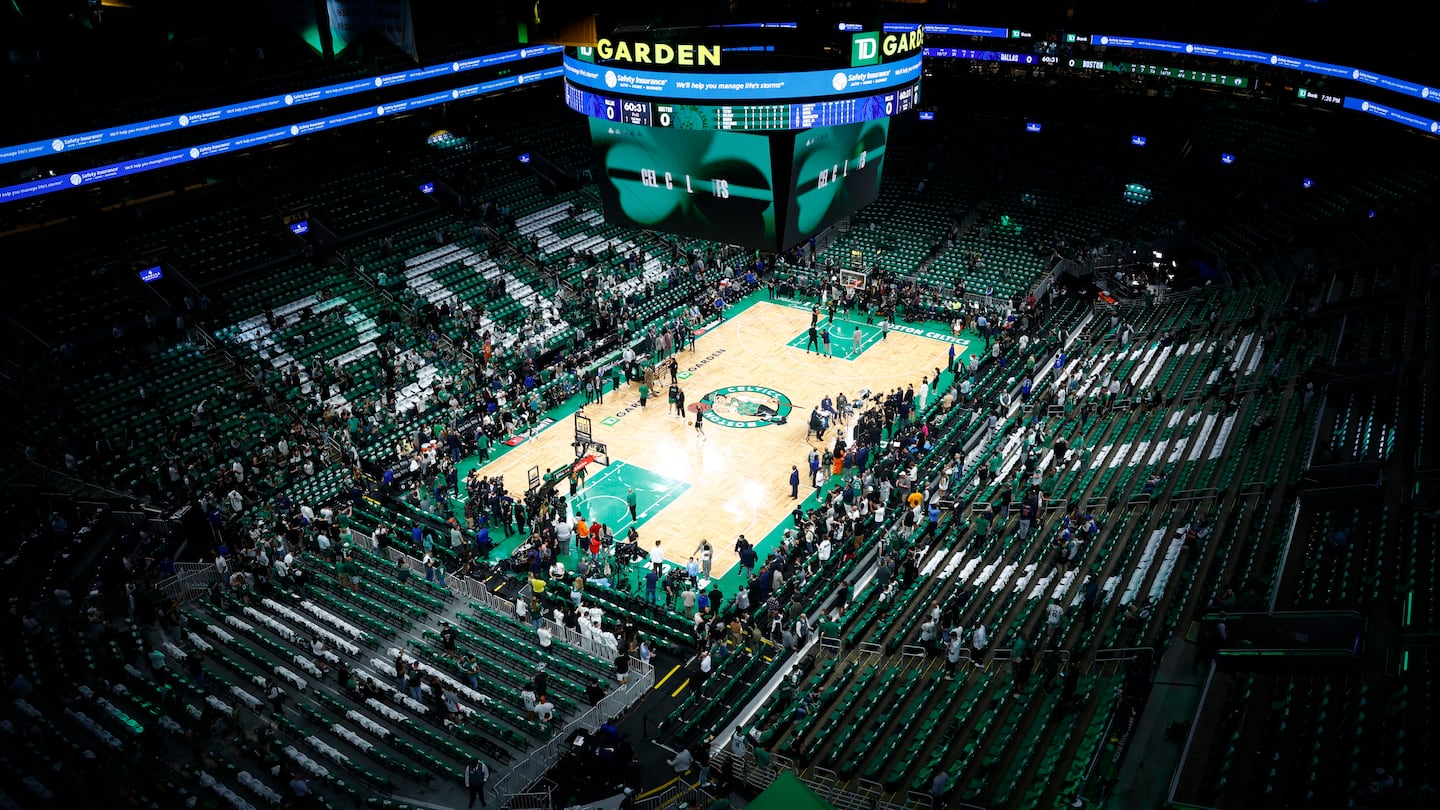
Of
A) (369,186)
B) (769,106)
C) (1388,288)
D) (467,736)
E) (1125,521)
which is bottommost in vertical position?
(467,736)

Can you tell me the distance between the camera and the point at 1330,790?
12.1 m

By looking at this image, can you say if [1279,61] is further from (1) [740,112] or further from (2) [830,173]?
(1) [740,112]

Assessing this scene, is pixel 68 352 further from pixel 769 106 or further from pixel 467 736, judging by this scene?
pixel 769 106

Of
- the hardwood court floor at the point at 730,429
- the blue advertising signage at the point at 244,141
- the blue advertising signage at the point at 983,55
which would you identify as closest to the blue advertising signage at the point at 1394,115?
the blue advertising signage at the point at 983,55

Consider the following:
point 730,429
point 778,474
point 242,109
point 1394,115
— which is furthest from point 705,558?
point 1394,115

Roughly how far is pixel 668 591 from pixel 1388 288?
21.1m

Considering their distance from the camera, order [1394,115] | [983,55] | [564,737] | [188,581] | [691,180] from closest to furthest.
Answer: [564,737]
[188,581]
[691,180]
[1394,115]
[983,55]

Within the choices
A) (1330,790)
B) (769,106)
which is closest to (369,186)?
(769,106)

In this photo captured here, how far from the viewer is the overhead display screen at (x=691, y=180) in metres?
22.1

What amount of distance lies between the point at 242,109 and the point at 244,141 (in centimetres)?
106

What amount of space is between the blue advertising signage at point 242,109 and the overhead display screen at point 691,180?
15736 millimetres

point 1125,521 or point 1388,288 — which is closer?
point 1125,521

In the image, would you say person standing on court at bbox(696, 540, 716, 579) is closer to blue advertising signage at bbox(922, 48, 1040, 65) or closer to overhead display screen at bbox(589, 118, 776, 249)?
overhead display screen at bbox(589, 118, 776, 249)

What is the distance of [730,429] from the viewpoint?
30.4m
